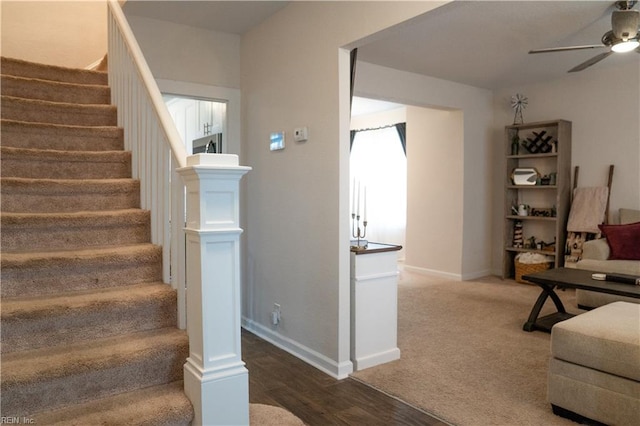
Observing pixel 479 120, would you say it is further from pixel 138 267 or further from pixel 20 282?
pixel 20 282

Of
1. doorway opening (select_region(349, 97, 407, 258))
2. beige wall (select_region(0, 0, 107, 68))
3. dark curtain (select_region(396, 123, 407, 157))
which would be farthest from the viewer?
doorway opening (select_region(349, 97, 407, 258))

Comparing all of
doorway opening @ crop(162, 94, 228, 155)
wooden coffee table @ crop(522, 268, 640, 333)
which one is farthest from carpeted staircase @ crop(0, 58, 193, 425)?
wooden coffee table @ crop(522, 268, 640, 333)

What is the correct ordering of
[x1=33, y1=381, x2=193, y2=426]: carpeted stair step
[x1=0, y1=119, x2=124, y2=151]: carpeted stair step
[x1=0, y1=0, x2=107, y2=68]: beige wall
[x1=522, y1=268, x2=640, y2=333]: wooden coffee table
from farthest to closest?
[x1=0, y1=0, x2=107, y2=68]: beige wall
[x1=522, y1=268, x2=640, y2=333]: wooden coffee table
[x1=0, y1=119, x2=124, y2=151]: carpeted stair step
[x1=33, y1=381, x2=193, y2=426]: carpeted stair step

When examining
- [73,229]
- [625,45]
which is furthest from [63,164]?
[625,45]

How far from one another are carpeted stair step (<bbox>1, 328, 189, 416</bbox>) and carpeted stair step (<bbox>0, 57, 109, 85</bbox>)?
7.86 feet

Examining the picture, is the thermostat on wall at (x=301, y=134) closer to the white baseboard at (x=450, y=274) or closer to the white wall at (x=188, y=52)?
the white wall at (x=188, y=52)

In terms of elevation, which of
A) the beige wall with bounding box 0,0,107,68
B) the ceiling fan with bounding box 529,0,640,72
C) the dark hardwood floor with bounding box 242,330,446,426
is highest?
the beige wall with bounding box 0,0,107,68

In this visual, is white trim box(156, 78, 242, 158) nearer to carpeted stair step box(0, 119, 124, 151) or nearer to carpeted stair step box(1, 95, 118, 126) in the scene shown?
carpeted stair step box(1, 95, 118, 126)

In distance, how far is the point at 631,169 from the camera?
497 cm

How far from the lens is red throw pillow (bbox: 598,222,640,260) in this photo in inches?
171

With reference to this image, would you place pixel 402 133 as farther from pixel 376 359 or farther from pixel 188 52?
pixel 376 359

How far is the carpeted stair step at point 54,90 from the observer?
3154 millimetres

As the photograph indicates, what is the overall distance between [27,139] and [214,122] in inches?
106

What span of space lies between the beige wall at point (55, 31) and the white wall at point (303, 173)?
1.69 meters
